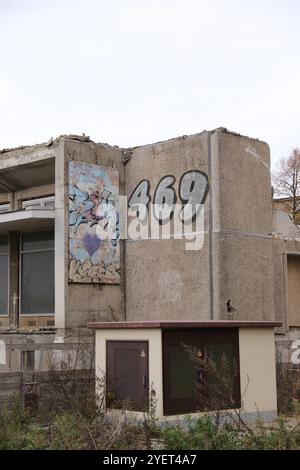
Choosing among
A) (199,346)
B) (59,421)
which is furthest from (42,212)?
(59,421)

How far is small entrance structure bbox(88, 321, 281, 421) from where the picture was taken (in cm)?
1111

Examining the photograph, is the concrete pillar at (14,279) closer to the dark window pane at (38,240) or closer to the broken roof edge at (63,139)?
the dark window pane at (38,240)

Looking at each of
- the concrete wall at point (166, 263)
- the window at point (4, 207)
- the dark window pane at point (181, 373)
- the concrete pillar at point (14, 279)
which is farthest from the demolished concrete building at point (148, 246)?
the dark window pane at point (181, 373)

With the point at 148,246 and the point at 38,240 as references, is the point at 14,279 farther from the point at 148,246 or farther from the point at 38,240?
the point at 148,246

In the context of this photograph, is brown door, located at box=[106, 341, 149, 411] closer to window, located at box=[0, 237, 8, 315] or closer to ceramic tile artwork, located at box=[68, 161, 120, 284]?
ceramic tile artwork, located at box=[68, 161, 120, 284]

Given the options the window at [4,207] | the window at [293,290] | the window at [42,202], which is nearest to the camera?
the window at [293,290]

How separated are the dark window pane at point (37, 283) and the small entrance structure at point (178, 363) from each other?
8.48 m

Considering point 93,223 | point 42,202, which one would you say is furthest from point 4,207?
point 93,223

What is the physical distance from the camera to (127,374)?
37.9 ft

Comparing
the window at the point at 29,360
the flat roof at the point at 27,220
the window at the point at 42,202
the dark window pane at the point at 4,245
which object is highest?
the window at the point at 42,202

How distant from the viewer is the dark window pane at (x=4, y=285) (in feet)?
72.3

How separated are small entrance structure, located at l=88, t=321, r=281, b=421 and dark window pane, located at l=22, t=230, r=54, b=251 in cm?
896

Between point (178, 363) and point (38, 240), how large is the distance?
10981 millimetres

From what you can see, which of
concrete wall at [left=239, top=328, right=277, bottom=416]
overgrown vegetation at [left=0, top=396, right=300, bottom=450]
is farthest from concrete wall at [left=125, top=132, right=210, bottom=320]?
overgrown vegetation at [left=0, top=396, right=300, bottom=450]
